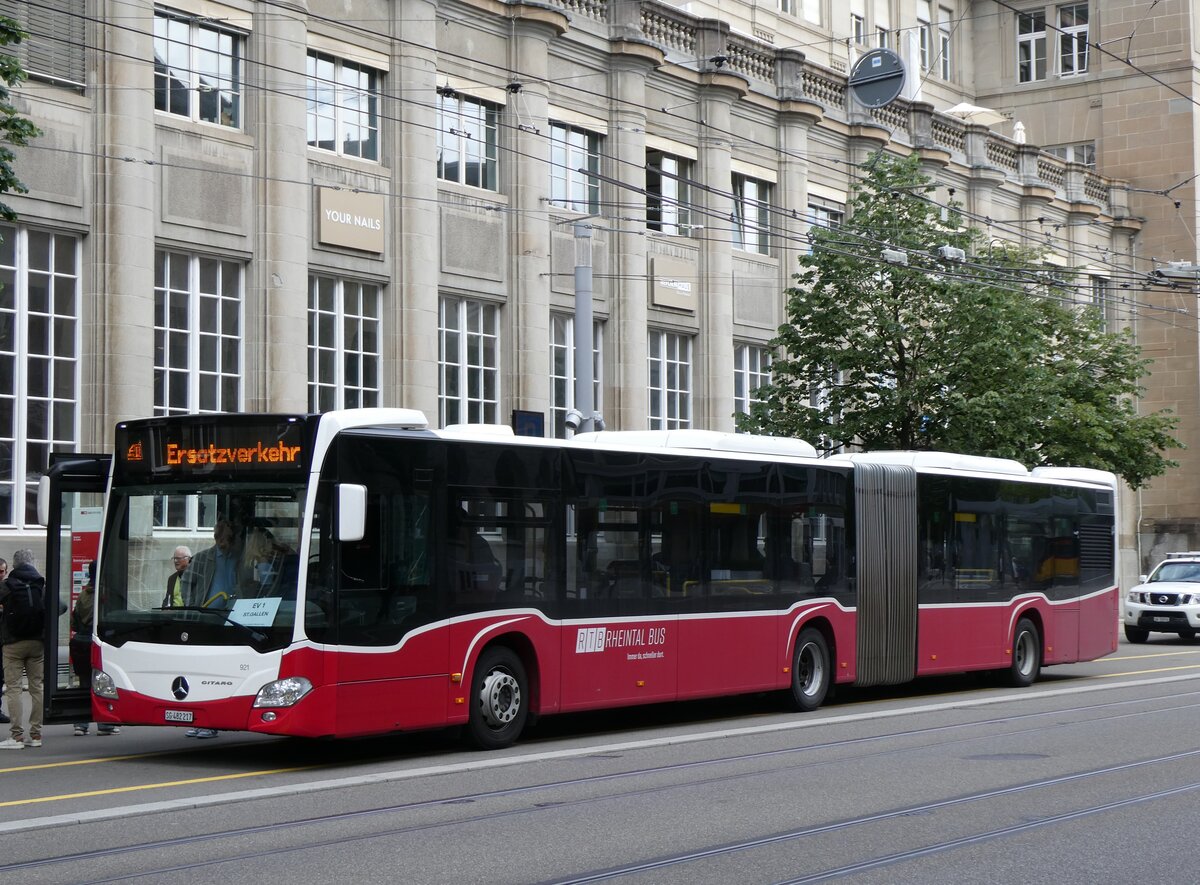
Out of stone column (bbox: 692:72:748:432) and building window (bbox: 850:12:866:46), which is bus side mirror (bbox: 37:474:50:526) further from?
building window (bbox: 850:12:866:46)

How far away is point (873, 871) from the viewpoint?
8664 mm

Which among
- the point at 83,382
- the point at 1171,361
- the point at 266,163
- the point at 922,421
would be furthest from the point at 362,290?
the point at 1171,361

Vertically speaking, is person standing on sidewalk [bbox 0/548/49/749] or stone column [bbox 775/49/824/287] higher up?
stone column [bbox 775/49/824/287]

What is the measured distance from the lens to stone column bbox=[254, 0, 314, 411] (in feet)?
82.9

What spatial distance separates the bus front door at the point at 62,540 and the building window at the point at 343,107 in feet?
40.7

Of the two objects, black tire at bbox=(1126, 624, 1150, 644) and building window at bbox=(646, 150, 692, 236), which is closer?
building window at bbox=(646, 150, 692, 236)

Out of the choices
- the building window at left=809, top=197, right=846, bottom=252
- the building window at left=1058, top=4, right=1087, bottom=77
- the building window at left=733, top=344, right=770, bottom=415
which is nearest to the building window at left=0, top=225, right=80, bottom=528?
the building window at left=733, top=344, right=770, bottom=415

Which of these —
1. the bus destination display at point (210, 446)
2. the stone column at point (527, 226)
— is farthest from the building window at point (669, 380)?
the bus destination display at point (210, 446)

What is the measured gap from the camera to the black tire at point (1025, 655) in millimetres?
22672

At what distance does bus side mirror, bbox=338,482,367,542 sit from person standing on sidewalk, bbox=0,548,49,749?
10.9 feet

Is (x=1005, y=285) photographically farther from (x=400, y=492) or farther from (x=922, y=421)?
(x=400, y=492)

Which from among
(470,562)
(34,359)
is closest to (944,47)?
(34,359)

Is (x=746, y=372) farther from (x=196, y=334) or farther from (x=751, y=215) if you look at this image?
(x=196, y=334)

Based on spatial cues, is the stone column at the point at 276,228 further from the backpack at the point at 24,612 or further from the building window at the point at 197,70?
the backpack at the point at 24,612
